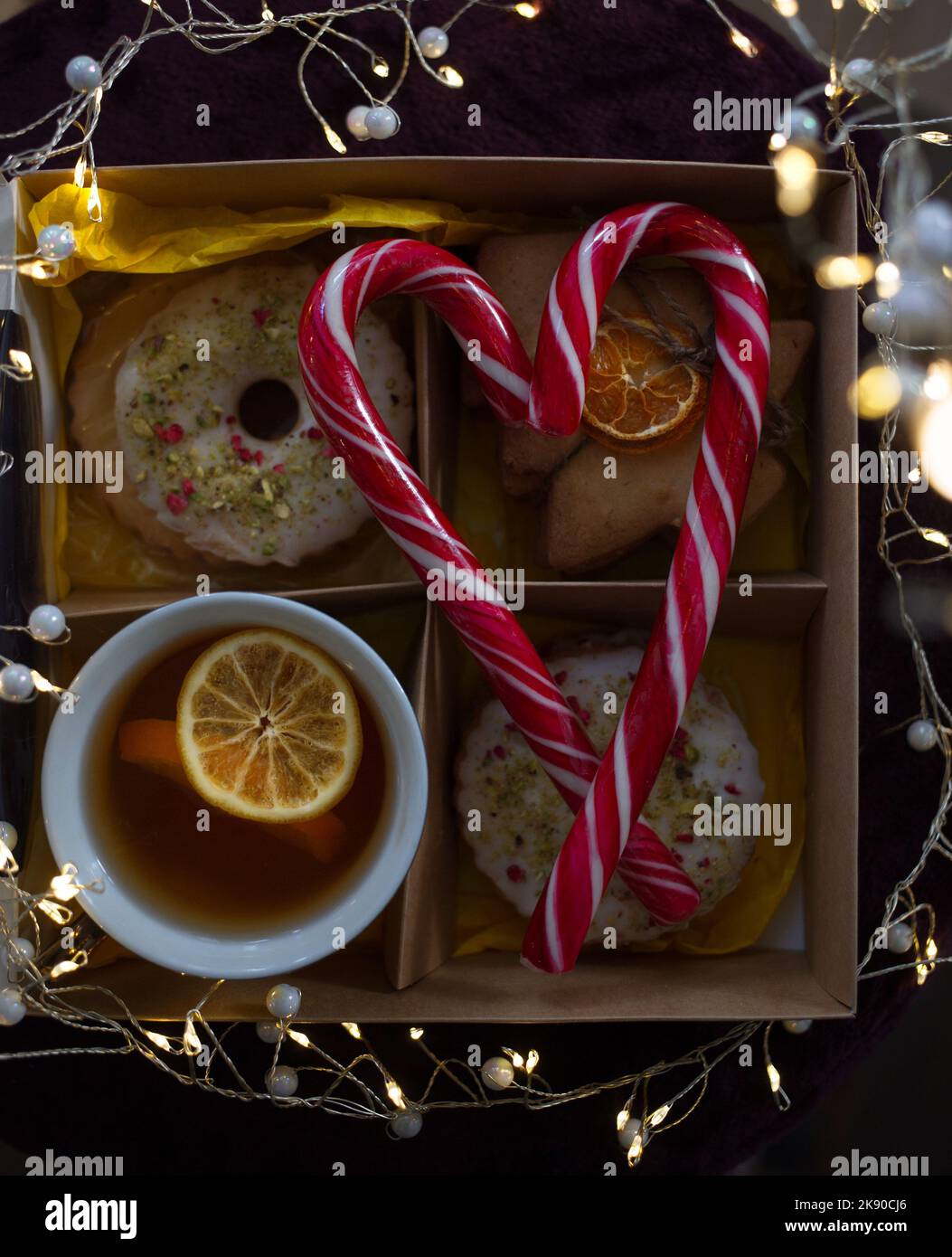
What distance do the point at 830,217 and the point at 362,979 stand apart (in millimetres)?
881

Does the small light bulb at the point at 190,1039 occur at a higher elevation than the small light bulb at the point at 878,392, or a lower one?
lower

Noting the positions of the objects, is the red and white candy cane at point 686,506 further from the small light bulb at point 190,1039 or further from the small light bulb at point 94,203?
the small light bulb at point 94,203

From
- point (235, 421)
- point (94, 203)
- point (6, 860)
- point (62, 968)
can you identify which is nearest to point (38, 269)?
point (94, 203)

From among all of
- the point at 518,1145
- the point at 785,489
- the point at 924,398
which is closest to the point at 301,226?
the point at 785,489

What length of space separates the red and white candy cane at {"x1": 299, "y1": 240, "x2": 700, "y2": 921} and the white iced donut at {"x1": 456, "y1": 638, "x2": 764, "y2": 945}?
0.09 meters

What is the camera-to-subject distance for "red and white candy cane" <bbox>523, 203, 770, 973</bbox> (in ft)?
3.28

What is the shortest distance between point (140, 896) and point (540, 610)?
51cm

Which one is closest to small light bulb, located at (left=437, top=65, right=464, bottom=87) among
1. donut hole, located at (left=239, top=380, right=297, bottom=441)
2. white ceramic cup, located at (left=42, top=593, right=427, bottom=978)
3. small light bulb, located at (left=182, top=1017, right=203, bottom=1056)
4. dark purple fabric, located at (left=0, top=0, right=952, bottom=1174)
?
dark purple fabric, located at (left=0, top=0, right=952, bottom=1174)

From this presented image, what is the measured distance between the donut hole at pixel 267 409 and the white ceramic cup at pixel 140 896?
0.29 metres

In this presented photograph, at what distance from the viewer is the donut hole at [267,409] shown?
1188 mm

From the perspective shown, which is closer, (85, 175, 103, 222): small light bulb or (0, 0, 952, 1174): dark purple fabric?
(85, 175, 103, 222): small light bulb

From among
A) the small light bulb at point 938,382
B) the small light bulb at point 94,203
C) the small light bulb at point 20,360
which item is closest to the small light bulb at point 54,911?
the small light bulb at point 20,360

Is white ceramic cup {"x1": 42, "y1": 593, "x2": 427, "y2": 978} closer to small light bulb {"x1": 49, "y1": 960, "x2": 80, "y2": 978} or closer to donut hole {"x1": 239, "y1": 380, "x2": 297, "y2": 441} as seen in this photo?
small light bulb {"x1": 49, "y1": 960, "x2": 80, "y2": 978}

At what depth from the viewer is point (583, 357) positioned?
1010 mm
